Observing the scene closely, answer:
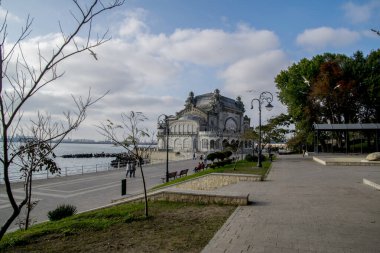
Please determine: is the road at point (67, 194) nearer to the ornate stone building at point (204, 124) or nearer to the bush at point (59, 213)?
the bush at point (59, 213)

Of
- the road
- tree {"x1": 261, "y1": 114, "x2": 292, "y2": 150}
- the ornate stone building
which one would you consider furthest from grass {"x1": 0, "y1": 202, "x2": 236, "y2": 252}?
the ornate stone building

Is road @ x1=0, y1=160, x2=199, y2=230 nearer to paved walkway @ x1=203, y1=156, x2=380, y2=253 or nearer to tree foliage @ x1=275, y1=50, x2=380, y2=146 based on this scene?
paved walkway @ x1=203, y1=156, x2=380, y2=253

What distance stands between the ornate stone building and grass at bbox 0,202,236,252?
79254 millimetres

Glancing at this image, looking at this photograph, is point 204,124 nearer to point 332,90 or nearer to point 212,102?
point 212,102

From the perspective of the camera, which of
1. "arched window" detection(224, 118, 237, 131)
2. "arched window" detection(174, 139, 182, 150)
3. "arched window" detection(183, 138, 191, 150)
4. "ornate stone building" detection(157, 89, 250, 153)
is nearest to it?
"ornate stone building" detection(157, 89, 250, 153)

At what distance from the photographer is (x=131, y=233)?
22.7 ft

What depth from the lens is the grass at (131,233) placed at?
237 inches

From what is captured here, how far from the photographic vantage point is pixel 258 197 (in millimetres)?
11219

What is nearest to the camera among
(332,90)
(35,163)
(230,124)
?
(35,163)

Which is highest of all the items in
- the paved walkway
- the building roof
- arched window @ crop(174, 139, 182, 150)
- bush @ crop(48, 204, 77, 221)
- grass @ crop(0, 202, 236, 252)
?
the building roof

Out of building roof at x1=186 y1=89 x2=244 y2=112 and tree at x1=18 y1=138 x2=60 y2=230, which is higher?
building roof at x1=186 y1=89 x2=244 y2=112

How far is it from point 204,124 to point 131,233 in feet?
315

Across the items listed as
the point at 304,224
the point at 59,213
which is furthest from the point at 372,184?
the point at 59,213

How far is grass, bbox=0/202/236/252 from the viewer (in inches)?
237
